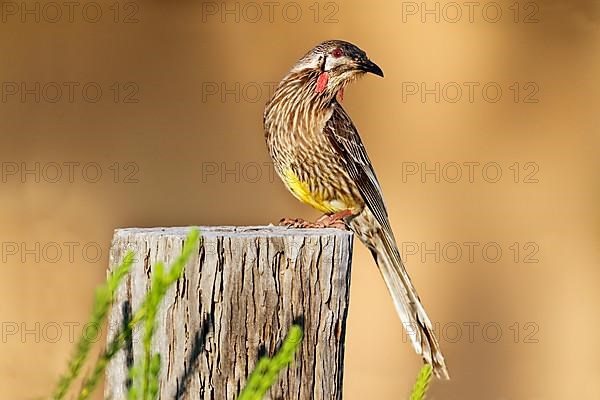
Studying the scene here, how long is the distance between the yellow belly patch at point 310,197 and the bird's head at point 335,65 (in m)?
0.33

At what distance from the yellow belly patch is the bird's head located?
12.9 inches

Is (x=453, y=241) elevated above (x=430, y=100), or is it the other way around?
(x=430, y=100)

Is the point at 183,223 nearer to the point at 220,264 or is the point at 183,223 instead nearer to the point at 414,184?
the point at 414,184

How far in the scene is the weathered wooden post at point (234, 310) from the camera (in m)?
2.41

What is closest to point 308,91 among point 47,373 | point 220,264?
point 220,264

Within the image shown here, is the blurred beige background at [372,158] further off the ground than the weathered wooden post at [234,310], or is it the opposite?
the blurred beige background at [372,158]

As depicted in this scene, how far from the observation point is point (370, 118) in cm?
527

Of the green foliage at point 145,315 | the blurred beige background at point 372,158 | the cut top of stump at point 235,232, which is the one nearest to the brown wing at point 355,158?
the cut top of stump at point 235,232

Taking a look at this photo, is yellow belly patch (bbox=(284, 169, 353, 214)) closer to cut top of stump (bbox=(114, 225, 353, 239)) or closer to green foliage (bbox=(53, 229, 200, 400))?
cut top of stump (bbox=(114, 225, 353, 239))

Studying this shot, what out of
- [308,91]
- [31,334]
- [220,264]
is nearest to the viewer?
[220,264]

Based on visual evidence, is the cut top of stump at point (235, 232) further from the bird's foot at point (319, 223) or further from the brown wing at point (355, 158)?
the brown wing at point (355, 158)

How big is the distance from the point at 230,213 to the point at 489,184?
1.28 meters

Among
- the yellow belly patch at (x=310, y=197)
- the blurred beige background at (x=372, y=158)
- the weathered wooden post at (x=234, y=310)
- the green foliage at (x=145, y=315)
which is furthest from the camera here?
the blurred beige background at (x=372, y=158)

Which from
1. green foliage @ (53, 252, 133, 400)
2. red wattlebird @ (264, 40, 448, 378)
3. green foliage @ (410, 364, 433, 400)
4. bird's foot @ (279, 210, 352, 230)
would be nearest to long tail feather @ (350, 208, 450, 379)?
red wattlebird @ (264, 40, 448, 378)
